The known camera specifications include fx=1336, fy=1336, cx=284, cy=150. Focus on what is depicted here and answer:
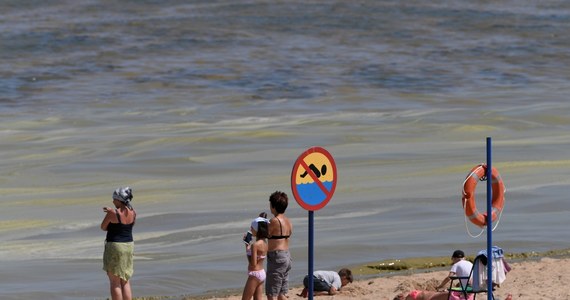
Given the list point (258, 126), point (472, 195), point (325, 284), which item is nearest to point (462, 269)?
point (472, 195)

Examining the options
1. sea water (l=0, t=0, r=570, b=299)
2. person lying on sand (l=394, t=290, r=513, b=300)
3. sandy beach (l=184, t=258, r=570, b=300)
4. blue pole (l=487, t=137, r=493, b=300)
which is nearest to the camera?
blue pole (l=487, t=137, r=493, b=300)

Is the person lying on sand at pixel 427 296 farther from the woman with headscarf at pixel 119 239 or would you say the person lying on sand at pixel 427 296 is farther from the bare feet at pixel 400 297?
the woman with headscarf at pixel 119 239

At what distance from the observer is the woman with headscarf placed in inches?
529

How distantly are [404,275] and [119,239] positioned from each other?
16.3 ft

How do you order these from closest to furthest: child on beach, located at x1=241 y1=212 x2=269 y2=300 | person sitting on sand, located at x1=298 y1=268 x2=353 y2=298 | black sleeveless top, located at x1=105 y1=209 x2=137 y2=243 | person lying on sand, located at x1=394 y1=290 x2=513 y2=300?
child on beach, located at x1=241 y1=212 x2=269 y2=300 → black sleeveless top, located at x1=105 y1=209 x2=137 y2=243 → person lying on sand, located at x1=394 y1=290 x2=513 y2=300 → person sitting on sand, located at x1=298 y1=268 x2=353 y2=298

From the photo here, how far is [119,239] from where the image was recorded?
Answer: 13625 millimetres

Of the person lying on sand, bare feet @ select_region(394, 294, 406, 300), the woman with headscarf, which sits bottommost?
bare feet @ select_region(394, 294, 406, 300)

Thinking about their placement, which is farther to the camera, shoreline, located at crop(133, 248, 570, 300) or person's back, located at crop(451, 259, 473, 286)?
Answer: shoreline, located at crop(133, 248, 570, 300)

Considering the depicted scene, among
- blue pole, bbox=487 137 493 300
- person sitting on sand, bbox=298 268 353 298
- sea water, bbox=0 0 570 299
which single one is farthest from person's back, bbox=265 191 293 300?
sea water, bbox=0 0 570 299

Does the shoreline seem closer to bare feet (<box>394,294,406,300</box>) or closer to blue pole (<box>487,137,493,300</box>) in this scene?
bare feet (<box>394,294,406,300</box>)

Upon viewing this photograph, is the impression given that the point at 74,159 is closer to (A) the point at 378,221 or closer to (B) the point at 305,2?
(A) the point at 378,221

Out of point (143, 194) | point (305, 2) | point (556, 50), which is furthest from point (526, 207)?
point (305, 2)

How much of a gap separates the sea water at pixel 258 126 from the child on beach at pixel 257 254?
3.44 metres

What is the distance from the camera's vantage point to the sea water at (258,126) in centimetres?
2041
